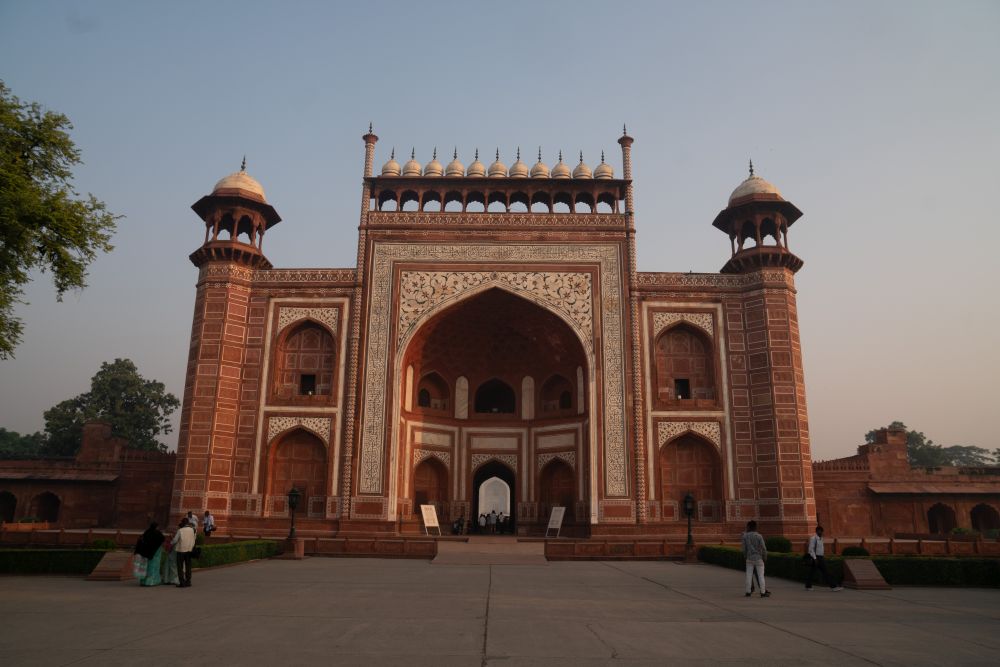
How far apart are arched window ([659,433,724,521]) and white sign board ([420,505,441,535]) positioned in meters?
7.50

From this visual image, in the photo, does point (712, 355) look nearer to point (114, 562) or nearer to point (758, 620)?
point (758, 620)

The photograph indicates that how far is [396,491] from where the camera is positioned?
22328 millimetres

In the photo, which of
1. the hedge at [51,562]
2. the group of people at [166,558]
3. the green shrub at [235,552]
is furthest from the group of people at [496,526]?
the group of people at [166,558]

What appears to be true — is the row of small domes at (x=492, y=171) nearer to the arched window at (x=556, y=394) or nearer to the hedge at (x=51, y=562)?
the arched window at (x=556, y=394)

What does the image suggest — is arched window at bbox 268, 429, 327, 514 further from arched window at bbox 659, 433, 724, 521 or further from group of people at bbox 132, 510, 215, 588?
group of people at bbox 132, 510, 215, 588

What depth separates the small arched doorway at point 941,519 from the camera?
1000 inches

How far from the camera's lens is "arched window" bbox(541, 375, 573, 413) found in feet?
86.9

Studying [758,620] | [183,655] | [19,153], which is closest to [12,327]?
[19,153]

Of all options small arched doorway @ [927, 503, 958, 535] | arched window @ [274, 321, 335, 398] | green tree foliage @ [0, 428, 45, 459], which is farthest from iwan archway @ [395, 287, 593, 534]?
green tree foliage @ [0, 428, 45, 459]

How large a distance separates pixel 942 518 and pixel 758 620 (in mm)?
22703

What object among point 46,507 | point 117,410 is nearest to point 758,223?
point 46,507

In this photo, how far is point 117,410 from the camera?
40.3 meters

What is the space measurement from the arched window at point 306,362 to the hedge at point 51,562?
39.2 feet

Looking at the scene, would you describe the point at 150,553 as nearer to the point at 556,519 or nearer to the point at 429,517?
the point at 429,517
